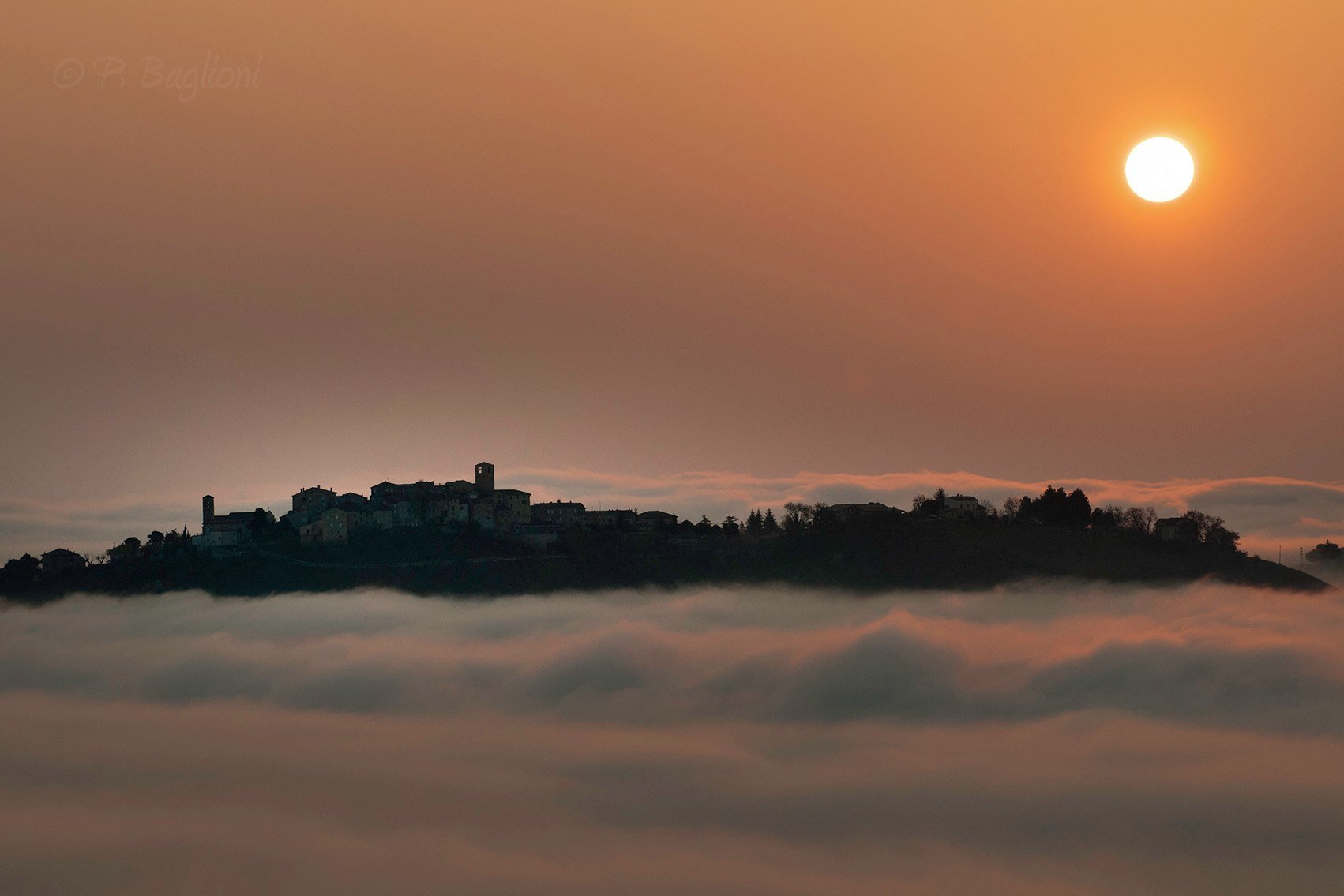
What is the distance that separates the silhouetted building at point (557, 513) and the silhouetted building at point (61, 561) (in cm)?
6093

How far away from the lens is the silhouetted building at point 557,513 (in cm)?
19038

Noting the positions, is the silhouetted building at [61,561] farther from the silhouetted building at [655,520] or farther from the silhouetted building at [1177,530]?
the silhouetted building at [1177,530]

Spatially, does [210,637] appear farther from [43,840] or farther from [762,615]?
[762,615]

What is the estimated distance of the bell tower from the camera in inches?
7347

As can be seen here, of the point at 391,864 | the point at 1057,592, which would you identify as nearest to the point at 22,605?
the point at 391,864

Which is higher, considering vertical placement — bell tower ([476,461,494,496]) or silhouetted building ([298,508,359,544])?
bell tower ([476,461,494,496])

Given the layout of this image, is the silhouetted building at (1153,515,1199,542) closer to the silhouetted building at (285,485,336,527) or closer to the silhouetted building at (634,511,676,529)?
the silhouetted building at (634,511,676,529)

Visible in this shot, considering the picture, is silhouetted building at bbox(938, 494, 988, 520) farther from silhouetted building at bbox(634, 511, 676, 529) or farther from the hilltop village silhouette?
silhouetted building at bbox(634, 511, 676, 529)

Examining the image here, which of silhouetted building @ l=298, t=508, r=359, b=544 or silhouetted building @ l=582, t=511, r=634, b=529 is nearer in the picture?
silhouetted building @ l=298, t=508, r=359, b=544

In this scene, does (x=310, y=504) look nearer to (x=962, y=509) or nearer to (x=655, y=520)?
(x=655, y=520)

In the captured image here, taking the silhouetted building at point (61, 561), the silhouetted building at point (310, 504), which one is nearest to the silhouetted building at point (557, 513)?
the silhouetted building at point (310, 504)

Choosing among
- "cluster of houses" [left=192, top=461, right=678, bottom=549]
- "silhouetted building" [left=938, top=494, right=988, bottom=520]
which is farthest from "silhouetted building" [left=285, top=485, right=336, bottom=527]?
"silhouetted building" [left=938, top=494, right=988, bottom=520]

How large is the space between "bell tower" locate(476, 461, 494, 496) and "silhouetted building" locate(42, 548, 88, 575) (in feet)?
180

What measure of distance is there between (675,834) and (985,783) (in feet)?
132
